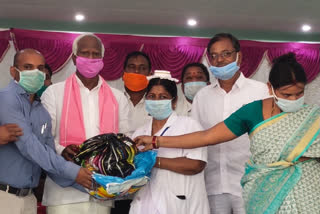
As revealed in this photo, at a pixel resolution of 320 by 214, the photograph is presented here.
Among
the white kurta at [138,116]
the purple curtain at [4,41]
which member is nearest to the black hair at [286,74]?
the white kurta at [138,116]

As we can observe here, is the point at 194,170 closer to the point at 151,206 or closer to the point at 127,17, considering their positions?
the point at 151,206

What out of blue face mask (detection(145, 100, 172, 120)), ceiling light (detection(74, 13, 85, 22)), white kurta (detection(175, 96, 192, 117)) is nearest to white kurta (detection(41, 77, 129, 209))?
blue face mask (detection(145, 100, 172, 120))

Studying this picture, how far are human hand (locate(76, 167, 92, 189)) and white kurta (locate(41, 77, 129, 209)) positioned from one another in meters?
0.26

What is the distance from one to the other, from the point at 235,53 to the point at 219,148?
28.8 inches

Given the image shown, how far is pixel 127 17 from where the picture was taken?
848 cm

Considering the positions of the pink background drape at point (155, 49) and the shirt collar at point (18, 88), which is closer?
the shirt collar at point (18, 88)

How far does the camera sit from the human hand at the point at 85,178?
2781 millimetres

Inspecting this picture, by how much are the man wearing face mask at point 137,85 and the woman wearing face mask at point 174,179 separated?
0.92 m

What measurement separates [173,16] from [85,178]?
598 centimetres

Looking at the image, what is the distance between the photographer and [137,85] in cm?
413

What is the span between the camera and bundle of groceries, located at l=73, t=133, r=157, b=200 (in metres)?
2.67

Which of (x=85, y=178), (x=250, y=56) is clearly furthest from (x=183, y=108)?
(x=250, y=56)

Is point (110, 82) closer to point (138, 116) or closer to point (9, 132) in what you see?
point (138, 116)

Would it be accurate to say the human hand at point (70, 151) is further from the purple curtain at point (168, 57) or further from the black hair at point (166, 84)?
the purple curtain at point (168, 57)
